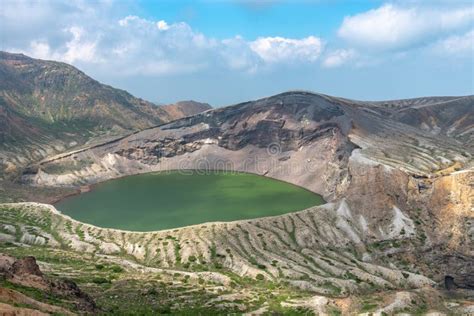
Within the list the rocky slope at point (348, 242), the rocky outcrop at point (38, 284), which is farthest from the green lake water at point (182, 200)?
the rocky outcrop at point (38, 284)

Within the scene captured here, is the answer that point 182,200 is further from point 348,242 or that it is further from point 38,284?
point 38,284

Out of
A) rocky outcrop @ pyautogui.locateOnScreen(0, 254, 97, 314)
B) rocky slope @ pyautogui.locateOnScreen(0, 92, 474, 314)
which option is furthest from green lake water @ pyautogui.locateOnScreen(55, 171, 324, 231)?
rocky outcrop @ pyautogui.locateOnScreen(0, 254, 97, 314)

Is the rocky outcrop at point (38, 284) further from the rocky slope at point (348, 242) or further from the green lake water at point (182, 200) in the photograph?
the green lake water at point (182, 200)

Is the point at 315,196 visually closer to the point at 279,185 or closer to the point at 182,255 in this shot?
the point at 279,185

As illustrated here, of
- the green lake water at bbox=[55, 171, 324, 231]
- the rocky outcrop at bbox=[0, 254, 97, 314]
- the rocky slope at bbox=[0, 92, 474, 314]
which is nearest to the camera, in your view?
the rocky outcrop at bbox=[0, 254, 97, 314]

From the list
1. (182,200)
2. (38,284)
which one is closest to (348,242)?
(182,200)

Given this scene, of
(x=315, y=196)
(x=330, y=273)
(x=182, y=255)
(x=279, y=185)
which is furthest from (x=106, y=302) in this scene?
(x=279, y=185)

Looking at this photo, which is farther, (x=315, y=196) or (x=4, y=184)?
(x=4, y=184)

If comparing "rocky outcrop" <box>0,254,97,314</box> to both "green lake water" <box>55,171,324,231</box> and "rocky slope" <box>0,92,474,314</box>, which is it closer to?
"rocky slope" <box>0,92,474,314</box>
